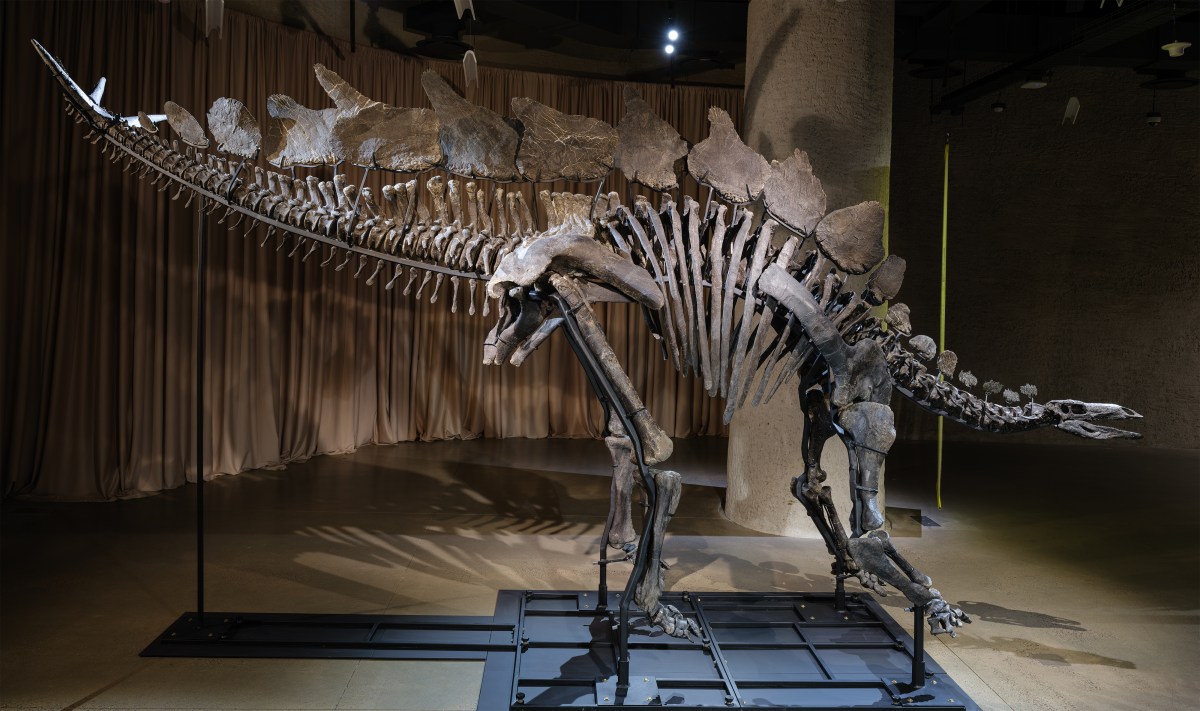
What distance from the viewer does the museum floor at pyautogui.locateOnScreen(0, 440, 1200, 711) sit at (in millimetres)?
4316

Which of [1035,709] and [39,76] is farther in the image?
[39,76]

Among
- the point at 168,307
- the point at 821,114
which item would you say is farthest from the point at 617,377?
the point at 168,307

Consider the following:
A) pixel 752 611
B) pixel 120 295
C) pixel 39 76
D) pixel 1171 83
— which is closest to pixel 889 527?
pixel 752 611

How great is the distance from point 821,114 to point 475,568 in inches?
166

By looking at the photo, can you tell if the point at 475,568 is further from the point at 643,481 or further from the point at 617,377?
the point at 617,377

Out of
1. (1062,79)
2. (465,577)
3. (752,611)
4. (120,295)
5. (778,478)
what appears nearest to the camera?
(752,611)

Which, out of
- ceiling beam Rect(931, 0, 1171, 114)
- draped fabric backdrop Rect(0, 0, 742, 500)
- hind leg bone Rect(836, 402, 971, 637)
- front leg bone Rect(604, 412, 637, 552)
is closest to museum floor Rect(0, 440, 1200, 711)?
draped fabric backdrop Rect(0, 0, 742, 500)

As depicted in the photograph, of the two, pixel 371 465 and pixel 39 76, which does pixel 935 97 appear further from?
pixel 39 76

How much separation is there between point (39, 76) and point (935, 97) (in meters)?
10.5

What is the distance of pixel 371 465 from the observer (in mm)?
9414

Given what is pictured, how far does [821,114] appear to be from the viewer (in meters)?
6.88

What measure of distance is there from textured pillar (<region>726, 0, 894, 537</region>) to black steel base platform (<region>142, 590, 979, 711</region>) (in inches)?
71.5

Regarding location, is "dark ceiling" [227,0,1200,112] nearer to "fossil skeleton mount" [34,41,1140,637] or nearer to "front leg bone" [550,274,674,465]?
"fossil skeleton mount" [34,41,1140,637]

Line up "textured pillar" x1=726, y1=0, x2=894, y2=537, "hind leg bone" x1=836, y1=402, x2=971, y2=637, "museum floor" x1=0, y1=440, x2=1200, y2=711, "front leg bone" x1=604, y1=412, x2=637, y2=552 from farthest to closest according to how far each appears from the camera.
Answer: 1. "textured pillar" x1=726, y1=0, x2=894, y2=537
2. "front leg bone" x1=604, y1=412, x2=637, y2=552
3. "museum floor" x1=0, y1=440, x2=1200, y2=711
4. "hind leg bone" x1=836, y1=402, x2=971, y2=637
